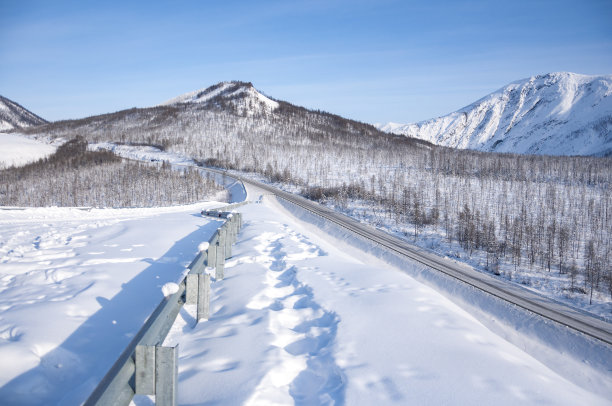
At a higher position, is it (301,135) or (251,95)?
(251,95)

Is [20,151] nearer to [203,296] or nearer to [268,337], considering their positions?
[203,296]

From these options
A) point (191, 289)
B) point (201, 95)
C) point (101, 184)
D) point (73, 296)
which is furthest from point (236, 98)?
point (191, 289)

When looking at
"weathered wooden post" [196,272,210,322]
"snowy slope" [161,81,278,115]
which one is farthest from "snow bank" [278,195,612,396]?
"snowy slope" [161,81,278,115]

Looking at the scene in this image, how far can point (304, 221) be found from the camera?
88.0 feet

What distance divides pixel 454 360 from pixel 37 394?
5113mm

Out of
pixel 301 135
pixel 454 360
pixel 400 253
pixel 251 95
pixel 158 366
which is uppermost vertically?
pixel 251 95

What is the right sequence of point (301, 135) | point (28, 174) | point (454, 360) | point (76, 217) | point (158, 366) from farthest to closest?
point (301, 135) → point (28, 174) → point (76, 217) → point (454, 360) → point (158, 366)

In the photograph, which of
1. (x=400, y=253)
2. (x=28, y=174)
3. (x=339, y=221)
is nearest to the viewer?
(x=400, y=253)

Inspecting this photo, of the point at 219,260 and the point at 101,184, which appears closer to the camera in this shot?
the point at 219,260

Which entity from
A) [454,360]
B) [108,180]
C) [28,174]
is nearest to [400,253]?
[454,360]

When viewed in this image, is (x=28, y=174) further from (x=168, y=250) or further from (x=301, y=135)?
(x=168, y=250)

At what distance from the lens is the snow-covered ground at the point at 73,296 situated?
4031mm

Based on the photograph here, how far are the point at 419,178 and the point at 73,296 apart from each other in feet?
169

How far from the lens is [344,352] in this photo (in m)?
4.94
